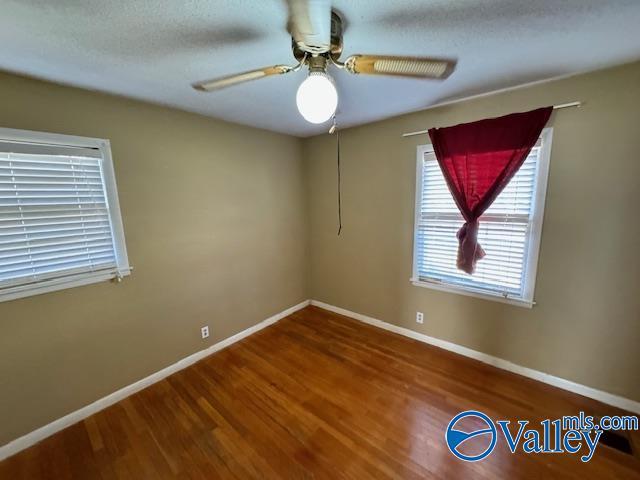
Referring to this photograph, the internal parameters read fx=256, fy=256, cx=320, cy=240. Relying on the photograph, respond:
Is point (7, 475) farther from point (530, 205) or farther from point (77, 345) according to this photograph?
point (530, 205)

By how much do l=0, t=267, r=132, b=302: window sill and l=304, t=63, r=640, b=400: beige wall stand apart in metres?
2.44

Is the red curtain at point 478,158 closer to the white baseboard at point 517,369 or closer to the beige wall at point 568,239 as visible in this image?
the beige wall at point 568,239

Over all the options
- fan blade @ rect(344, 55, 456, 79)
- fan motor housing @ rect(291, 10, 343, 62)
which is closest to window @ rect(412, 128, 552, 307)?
fan blade @ rect(344, 55, 456, 79)

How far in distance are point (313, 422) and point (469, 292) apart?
66.9 inches

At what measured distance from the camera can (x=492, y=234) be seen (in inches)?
84.4

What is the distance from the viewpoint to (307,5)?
0.88 metres

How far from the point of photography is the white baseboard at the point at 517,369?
71.1 inches

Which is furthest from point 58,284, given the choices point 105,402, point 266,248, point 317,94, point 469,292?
point 469,292

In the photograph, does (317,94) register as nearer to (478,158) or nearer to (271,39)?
(271,39)

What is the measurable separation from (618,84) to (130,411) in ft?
13.1

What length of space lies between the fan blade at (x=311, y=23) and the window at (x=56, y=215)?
1670mm

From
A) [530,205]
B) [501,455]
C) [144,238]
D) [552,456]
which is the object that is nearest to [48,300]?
[144,238]

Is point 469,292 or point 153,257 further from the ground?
point 153,257

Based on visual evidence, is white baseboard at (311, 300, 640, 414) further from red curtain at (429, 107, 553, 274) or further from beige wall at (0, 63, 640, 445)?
red curtain at (429, 107, 553, 274)
